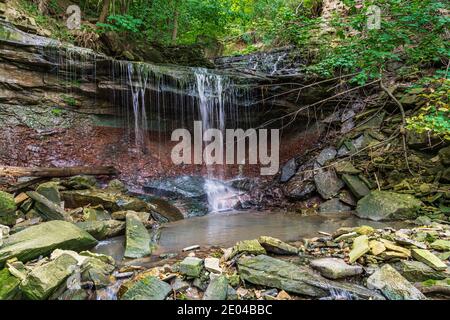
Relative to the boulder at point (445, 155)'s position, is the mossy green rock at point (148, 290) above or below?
below

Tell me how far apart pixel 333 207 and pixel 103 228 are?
492cm

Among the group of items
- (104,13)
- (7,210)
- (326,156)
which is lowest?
(7,210)

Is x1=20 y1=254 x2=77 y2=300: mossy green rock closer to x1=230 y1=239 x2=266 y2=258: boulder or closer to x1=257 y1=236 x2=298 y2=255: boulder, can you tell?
x1=230 y1=239 x2=266 y2=258: boulder

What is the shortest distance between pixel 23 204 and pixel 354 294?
16.4 ft

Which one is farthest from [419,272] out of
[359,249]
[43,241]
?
[43,241]

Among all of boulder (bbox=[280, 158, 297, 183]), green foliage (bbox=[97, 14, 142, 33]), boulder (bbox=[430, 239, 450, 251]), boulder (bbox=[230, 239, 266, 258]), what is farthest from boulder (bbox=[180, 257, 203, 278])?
green foliage (bbox=[97, 14, 142, 33])

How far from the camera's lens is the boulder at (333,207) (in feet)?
21.0

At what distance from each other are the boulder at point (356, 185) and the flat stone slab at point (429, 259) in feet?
11.0

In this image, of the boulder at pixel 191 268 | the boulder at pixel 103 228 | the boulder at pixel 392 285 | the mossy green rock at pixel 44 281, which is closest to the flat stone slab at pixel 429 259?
the boulder at pixel 392 285

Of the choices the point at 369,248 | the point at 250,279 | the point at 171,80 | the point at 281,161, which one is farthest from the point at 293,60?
the point at 250,279

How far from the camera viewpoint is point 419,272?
9.07 feet

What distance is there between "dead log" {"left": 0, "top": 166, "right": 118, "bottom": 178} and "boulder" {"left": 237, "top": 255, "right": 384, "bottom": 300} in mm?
4632

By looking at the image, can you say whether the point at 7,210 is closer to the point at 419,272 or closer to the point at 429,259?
the point at 419,272

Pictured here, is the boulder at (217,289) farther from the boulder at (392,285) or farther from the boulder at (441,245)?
the boulder at (441,245)
